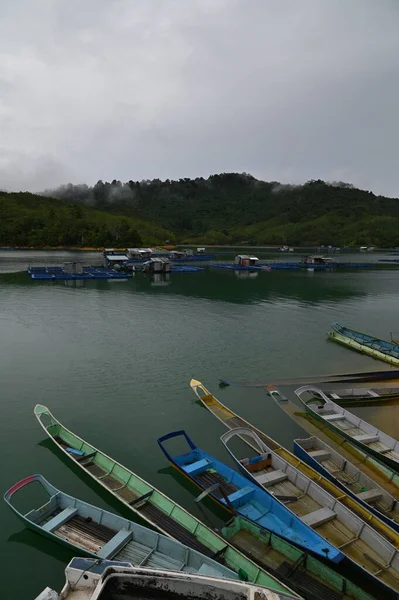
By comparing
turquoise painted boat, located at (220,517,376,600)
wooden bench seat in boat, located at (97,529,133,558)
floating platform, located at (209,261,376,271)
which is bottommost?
turquoise painted boat, located at (220,517,376,600)

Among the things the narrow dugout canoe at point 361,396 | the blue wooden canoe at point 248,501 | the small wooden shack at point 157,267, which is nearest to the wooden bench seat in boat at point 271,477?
the blue wooden canoe at point 248,501

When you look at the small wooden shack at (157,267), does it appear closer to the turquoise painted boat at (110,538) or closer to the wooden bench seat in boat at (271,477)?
the wooden bench seat in boat at (271,477)

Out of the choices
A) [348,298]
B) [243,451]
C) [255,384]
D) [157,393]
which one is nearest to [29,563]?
[243,451]

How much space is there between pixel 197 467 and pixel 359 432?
10183mm

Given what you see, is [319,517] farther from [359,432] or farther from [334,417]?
[334,417]

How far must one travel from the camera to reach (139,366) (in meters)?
33.9

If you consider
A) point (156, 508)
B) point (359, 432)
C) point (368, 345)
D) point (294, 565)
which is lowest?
point (294, 565)

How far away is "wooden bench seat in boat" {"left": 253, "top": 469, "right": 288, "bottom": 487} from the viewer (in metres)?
16.4

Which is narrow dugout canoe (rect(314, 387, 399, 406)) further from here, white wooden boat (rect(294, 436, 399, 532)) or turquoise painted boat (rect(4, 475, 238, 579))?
turquoise painted boat (rect(4, 475, 238, 579))

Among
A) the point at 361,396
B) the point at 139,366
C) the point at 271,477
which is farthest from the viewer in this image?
the point at 139,366

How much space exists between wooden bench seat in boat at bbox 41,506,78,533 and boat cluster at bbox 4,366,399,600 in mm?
38

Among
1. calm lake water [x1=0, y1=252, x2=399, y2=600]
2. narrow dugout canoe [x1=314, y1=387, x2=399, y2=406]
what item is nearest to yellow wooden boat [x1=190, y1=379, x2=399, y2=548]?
calm lake water [x1=0, y1=252, x2=399, y2=600]

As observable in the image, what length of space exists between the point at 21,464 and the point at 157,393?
1112cm

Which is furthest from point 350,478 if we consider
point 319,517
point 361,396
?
point 361,396
